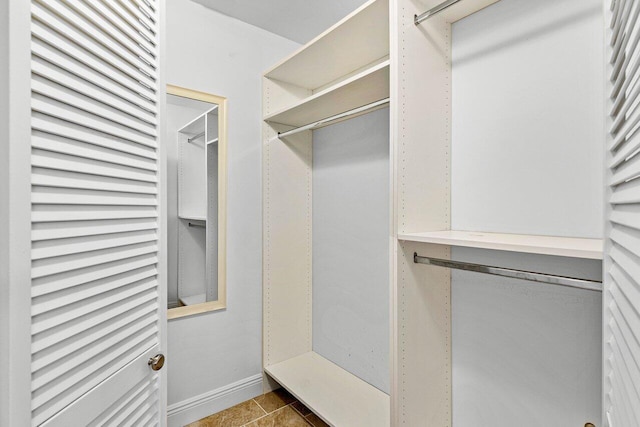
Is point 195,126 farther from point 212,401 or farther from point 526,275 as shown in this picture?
point 526,275

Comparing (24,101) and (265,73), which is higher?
(265,73)

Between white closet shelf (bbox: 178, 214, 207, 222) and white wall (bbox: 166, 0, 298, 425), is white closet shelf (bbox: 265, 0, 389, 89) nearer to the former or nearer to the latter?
white wall (bbox: 166, 0, 298, 425)

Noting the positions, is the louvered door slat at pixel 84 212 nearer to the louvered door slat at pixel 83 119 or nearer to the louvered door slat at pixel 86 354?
the louvered door slat at pixel 83 119

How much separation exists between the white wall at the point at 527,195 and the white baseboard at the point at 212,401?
1.25m

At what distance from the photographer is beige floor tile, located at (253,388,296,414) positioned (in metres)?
2.01

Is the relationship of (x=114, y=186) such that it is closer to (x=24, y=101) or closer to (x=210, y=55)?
(x=24, y=101)

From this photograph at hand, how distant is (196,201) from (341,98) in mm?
1029

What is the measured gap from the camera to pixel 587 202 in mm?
1087

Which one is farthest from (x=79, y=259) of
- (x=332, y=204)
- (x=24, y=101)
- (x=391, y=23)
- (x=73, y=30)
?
(x=332, y=204)

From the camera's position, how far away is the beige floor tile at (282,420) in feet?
6.06

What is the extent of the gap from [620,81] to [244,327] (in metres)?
2.06

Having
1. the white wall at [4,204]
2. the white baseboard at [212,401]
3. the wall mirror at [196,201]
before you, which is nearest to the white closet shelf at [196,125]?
the wall mirror at [196,201]

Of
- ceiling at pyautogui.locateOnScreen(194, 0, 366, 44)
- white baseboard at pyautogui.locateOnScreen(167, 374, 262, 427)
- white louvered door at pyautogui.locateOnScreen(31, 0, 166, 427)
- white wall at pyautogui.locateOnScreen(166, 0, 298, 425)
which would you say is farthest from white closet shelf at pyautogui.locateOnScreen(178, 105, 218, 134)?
white baseboard at pyautogui.locateOnScreen(167, 374, 262, 427)

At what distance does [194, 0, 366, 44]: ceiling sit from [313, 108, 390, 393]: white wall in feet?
2.06
